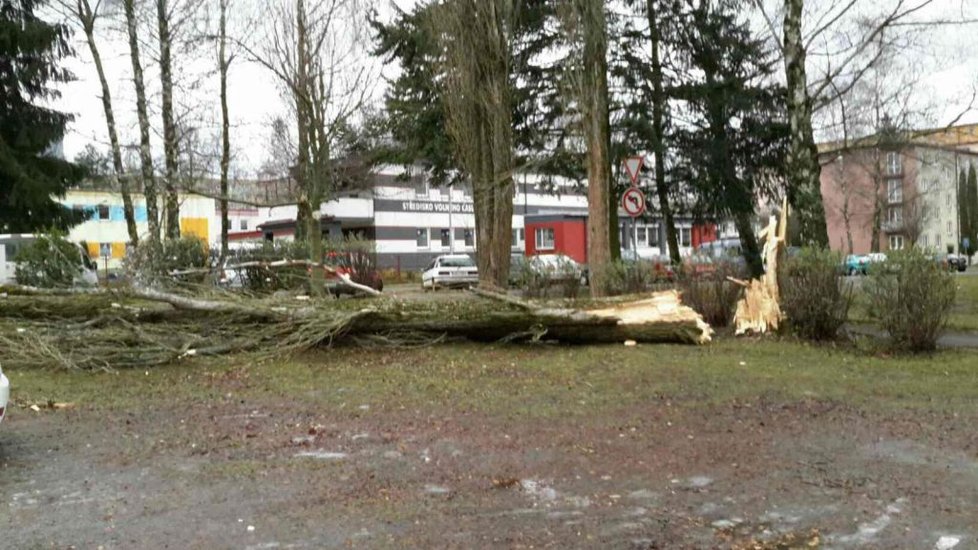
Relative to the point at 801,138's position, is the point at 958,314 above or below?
below

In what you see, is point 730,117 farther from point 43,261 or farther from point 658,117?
point 43,261

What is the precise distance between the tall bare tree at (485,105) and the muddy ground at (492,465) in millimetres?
9934

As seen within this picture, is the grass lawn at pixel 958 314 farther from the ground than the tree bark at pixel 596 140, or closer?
closer

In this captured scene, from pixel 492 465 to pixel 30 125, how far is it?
27455mm

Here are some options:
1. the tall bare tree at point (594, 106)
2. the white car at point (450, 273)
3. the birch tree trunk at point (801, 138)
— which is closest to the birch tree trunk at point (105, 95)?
the white car at point (450, 273)

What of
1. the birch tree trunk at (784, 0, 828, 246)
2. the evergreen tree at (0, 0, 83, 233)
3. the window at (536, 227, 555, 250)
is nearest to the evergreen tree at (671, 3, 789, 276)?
the birch tree trunk at (784, 0, 828, 246)

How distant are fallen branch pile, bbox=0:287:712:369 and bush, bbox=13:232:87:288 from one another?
8.78 meters

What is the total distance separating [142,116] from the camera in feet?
79.3

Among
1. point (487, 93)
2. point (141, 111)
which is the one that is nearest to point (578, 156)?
point (487, 93)

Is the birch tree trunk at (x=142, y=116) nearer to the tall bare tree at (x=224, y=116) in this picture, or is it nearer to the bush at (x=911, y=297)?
the tall bare tree at (x=224, y=116)

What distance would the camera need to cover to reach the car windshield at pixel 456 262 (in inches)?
1344

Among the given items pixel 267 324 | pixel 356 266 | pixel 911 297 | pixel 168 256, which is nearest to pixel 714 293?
pixel 911 297

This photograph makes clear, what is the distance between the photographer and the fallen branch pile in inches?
420

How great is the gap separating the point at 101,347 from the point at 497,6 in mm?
11629
